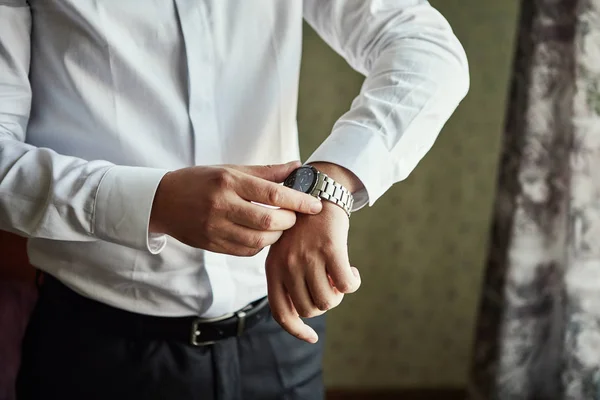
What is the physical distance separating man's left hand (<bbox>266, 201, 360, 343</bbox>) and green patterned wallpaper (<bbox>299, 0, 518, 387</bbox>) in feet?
3.39

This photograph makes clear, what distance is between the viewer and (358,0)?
837mm

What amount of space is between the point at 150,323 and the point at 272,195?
327 mm

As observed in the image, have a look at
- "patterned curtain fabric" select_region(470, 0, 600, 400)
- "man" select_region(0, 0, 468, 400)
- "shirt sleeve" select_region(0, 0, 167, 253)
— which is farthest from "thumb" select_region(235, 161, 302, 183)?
"patterned curtain fabric" select_region(470, 0, 600, 400)

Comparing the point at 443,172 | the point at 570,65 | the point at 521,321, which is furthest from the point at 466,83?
the point at 443,172

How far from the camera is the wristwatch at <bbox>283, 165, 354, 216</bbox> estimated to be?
71 centimetres

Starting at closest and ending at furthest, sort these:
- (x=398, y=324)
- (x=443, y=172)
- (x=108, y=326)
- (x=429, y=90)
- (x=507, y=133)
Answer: (x=429, y=90), (x=108, y=326), (x=507, y=133), (x=443, y=172), (x=398, y=324)

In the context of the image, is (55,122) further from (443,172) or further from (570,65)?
(443,172)

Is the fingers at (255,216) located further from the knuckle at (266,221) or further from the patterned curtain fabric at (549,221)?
the patterned curtain fabric at (549,221)

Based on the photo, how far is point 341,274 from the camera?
68cm

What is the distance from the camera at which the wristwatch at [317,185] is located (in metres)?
0.71

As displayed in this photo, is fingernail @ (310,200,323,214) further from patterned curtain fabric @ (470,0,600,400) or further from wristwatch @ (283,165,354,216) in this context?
patterned curtain fabric @ (470,0,600,400)

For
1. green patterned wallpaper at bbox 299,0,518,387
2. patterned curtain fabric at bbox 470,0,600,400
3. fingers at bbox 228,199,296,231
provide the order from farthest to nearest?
green patterned wallpaper at bbox 299,0,518,387 → patterned curtain fabric at bbox 470,0,600,400 → fingers at bbox 228,199,296,231

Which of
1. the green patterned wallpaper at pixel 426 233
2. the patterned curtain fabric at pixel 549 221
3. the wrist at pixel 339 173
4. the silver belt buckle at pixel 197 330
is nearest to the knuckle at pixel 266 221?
the wrist at pixel 339 173

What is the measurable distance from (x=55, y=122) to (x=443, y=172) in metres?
1.18
